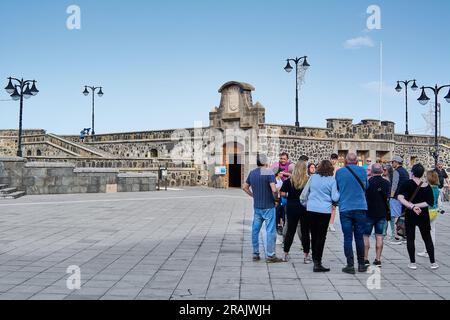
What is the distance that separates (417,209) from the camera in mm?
7160

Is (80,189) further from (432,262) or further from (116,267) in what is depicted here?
(432,262)

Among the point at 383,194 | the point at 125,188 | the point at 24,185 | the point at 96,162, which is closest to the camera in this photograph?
the point at 383,194

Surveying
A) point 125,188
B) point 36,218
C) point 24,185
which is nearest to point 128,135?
point 125,188

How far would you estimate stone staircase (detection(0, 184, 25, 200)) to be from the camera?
18594mm

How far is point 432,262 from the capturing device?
284 inches

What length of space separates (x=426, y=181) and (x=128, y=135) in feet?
98.6

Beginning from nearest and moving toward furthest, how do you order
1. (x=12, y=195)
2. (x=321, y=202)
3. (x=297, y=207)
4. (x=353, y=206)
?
(x=353, y=206) → (x=321, y=202) → (x=297, y=207) → (x=12, y=195)

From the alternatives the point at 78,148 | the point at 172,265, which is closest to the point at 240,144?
the point at 78,148

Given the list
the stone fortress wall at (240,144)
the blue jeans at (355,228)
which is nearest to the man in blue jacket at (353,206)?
the blue jeans at (355,228)

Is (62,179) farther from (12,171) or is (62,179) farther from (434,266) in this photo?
(434,266)

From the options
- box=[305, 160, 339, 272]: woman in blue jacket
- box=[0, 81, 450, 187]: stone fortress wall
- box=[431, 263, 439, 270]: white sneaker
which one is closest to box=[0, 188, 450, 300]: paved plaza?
box=[431, 263, 439, 270]: white sneaker

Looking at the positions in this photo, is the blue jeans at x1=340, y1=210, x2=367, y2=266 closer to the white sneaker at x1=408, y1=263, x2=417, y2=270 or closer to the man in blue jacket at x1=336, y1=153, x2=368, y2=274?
the man in blue jacket at x1=336, y1=153, x2=368, y2=274

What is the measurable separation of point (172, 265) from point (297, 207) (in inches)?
82.6

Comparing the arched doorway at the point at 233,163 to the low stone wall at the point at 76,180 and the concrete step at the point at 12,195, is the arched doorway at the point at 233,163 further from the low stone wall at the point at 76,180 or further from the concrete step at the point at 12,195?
the concrete step at the point at 12,195
